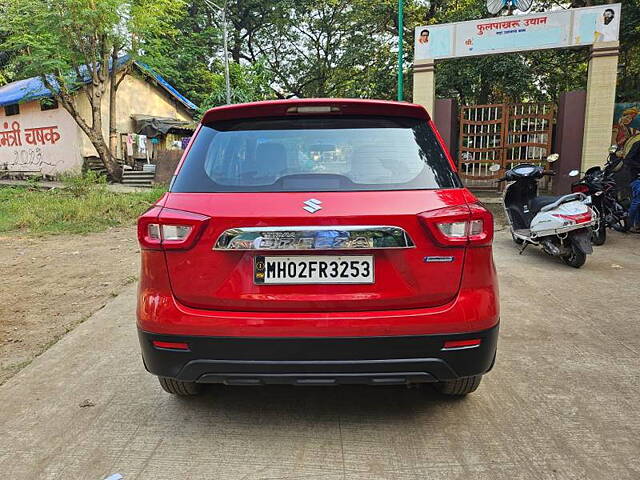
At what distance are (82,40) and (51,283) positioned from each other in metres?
15.0

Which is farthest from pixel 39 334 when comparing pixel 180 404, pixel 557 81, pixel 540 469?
pixel 557 81

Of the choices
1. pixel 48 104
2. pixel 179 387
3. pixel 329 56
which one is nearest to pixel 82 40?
pixel 48 104

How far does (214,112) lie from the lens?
2566mm

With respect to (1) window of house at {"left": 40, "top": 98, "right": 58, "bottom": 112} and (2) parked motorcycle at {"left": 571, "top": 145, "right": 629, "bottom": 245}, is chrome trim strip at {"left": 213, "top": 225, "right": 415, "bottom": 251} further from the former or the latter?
(1) window of house at {"left": 40, "top": 98, "right": 58, "bottom": 112}

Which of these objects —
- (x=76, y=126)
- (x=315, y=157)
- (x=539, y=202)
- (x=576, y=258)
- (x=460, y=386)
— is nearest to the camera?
(x=315, y=157)

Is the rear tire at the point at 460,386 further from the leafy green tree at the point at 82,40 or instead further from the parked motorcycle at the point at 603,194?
the leafy green tree at the point at 82,40

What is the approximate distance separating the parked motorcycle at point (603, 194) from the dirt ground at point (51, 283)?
6.21 m

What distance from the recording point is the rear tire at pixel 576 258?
567 centimetres

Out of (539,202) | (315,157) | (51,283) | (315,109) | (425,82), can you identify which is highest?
(425,82)

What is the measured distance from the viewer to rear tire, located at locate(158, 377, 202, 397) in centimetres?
264

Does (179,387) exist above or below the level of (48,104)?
below

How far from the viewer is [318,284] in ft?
7.11

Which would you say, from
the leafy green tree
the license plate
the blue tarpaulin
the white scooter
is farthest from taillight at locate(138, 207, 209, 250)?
the blue tarpaulin

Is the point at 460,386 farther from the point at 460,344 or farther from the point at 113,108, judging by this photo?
the point at 113,108
